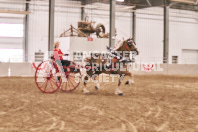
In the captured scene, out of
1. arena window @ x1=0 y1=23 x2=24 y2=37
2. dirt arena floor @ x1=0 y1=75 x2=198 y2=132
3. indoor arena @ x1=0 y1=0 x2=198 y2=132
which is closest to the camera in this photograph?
dirt arena floor @ x1=0 y1=75 x2=198 y2=132

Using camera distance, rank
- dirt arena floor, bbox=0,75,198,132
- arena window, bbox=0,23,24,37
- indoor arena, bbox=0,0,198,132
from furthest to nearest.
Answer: arena window, bbox=0,23,24,37 < indoor arena, bbox=0,0,198,132 < dirt arena floor, bbox=0,75,198,132

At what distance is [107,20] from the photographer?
98.9 feet

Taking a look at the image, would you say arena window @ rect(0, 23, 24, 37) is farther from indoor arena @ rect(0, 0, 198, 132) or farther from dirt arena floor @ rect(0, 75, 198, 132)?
dirt arena floor @ rect(0, 75, 198, 132)

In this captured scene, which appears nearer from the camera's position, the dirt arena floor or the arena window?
the dirt arena floor

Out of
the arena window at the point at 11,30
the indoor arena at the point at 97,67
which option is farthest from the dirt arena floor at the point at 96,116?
the arena window at the point at 11,30

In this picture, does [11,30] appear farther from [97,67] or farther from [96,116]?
[96,116]

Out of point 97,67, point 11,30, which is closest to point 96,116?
point 97,67

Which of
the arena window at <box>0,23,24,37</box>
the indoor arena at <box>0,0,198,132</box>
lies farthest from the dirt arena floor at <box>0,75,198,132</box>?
the arena window at <box>0,23,24,37</box>

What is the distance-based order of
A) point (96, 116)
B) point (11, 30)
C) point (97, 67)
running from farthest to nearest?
point (11, 30) < point (97, 67) < point (96, 116)

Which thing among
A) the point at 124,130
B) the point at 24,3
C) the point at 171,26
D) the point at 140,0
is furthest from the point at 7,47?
the point at 124,130

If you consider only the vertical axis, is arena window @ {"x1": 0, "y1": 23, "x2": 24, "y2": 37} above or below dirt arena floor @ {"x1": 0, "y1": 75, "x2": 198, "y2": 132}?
above

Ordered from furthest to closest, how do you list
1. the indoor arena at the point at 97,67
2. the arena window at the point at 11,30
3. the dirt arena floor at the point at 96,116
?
the arena window at the point at 11,30 → the indoor arena at the point at 97,67 → the dirt arena floor at the point at 96,116

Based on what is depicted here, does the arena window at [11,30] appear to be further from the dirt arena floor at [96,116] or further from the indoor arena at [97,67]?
Result: the dirt arena floor at [96,116]

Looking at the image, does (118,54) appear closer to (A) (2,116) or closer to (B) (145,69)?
(A) (2,116)
